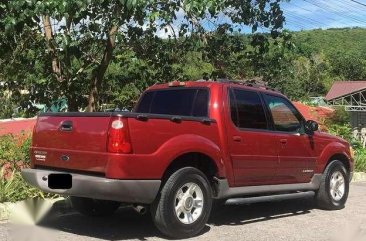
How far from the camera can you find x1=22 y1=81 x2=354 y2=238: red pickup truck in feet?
19.8

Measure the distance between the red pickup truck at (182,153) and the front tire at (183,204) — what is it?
1 cm

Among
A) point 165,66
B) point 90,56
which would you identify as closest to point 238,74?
point 165,66

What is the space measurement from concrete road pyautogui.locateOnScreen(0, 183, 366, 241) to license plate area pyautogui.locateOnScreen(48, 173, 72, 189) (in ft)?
2.06

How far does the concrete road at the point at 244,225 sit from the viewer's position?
22.3 feet

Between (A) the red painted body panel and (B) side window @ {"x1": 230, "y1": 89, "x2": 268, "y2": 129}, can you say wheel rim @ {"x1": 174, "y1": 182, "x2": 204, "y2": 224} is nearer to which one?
(A) the red painted body panel

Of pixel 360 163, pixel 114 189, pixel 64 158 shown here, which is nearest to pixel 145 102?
pixel 64 158

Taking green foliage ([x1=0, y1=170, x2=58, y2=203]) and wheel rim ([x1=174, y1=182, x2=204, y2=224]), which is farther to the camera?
green foliage ([x1=0, y1=170, x2=58, y2=203])

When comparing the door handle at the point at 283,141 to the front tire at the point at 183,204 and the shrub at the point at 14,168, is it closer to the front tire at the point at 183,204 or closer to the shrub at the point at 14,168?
the front tire at the point at 183,204

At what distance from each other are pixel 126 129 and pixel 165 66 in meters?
5.02

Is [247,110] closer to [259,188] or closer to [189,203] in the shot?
[259,188]

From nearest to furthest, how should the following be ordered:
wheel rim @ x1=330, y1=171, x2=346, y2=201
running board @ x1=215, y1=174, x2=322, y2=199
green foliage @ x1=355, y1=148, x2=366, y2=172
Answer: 1. running board @ x1=215, y1=174, x2=322, y2=199
2. wheel rim @ x1=330, y1=171, x2=346, y2=201
3. green foliage @ x1=355, y1=148, x2=366, y2=172

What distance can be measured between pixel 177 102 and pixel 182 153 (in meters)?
1.31

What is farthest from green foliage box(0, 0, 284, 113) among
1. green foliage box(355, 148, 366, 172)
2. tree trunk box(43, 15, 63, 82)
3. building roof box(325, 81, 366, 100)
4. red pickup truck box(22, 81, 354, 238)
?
building roof box(325, 81, 366, 100)

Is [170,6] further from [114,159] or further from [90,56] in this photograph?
[114,159]
